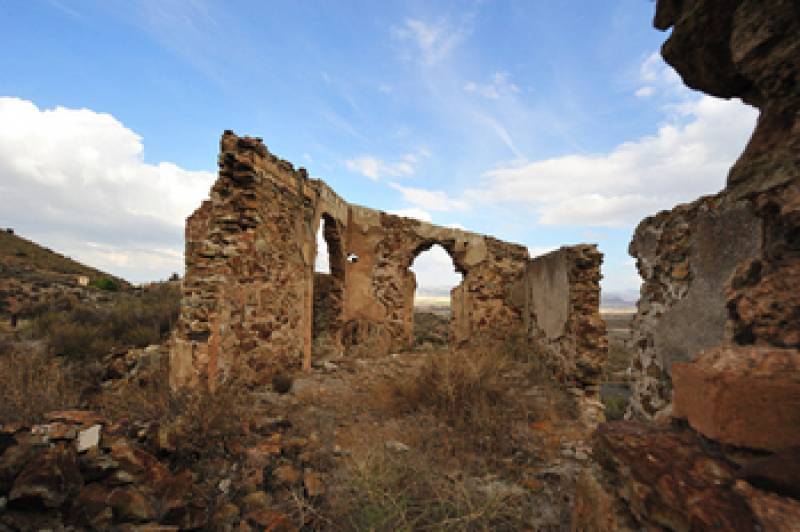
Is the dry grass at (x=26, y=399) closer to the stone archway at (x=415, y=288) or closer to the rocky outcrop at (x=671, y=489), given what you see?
the rocky outcrop at (x=671, y=489)

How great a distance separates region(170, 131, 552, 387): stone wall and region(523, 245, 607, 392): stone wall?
6.77 ft

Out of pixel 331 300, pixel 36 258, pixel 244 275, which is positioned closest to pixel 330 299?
pixel 331 300

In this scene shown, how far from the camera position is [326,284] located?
311 inches

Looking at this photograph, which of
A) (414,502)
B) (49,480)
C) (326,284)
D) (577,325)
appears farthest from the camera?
(326,284)

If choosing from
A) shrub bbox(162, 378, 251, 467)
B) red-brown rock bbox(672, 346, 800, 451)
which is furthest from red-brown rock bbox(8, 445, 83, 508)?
red-brown rock bbox(672, 346, 800, 451)

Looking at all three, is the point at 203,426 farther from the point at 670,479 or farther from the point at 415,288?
the point at 415,288

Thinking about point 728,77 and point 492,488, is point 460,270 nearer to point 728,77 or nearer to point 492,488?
point 492,488

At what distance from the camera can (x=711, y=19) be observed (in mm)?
1467

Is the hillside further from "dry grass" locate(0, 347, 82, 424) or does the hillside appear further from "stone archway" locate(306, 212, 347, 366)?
"dry grass" locate(0, 347, 82, 424)

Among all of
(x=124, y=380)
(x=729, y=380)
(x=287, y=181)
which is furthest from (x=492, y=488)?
(x=124, y=380)

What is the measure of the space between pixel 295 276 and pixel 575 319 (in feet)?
13.3

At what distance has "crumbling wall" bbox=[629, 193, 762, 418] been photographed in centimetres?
157

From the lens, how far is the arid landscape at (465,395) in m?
1.04

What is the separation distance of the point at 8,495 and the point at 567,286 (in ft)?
18.6
